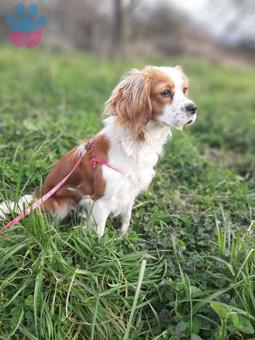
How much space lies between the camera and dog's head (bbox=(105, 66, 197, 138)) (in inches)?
116

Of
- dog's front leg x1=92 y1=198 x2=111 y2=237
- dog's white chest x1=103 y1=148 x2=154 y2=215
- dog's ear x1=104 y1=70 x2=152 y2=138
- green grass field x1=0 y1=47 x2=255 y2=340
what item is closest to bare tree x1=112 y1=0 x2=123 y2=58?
green grass field x1=0 y1=47 x2=255 y2=340

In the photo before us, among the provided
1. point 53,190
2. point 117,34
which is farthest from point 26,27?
point 117,34

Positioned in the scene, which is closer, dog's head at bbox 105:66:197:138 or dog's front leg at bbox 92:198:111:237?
dog's head at bbox 105:66:197:138

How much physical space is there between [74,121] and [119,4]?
814 cm

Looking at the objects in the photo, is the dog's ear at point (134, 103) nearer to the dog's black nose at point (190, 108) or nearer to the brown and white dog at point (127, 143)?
the brown and white dog at point (127, 143)

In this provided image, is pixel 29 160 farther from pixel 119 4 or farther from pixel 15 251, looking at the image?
pixel 119 4

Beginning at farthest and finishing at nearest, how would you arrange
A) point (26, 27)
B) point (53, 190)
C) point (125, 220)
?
point (26, 27), point (125, 220), point (53, 190)

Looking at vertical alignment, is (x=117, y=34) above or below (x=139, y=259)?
above

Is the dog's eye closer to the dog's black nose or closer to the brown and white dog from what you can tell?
the brown and white dog

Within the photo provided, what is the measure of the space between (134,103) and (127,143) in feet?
0.95

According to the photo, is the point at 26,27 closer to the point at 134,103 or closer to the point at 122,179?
the point at 134,103

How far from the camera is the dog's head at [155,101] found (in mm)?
2947

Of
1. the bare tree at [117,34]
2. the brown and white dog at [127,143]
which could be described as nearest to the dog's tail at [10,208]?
the brown and white dog at [127,143]

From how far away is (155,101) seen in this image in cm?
303
